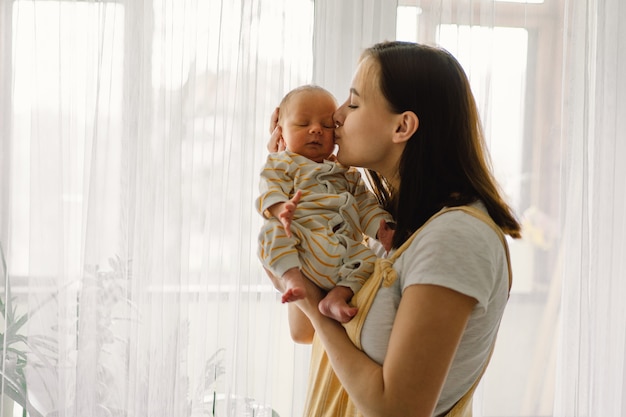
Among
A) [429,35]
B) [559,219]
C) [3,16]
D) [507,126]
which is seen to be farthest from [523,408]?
[3,16]

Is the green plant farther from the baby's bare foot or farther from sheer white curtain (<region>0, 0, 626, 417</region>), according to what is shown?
the baby's bare foot

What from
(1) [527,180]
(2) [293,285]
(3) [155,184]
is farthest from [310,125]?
(1) [527,180]

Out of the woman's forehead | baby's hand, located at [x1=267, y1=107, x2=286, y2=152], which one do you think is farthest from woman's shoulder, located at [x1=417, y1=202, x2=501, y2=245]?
→ baby's hand, located at [x1=267, y1=107, x2=286, y2=152]

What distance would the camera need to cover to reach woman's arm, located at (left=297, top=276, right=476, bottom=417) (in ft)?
3.68

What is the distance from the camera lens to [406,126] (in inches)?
51.7

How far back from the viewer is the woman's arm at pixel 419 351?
1.12m

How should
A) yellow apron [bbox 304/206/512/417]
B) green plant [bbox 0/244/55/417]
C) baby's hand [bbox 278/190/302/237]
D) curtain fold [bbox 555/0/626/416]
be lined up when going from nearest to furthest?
yellow apron [bbox 304/206/512/417]
baby's hand [bbox 278/190/302/237]
green plant [bbox 0/244/55/417]
curtain fold [bbox 555/0/626/416]

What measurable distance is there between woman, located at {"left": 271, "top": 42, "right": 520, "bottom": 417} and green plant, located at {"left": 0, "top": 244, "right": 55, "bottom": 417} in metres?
1.12

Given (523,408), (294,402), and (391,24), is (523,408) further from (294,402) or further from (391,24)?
(391,24)

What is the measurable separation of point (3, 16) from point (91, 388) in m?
1.15

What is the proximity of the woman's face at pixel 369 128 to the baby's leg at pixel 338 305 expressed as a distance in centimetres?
25

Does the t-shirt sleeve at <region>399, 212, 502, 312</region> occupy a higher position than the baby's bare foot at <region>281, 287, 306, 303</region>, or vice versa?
the t-shirt sleeve at <region>399, 212, 502, 312</region>

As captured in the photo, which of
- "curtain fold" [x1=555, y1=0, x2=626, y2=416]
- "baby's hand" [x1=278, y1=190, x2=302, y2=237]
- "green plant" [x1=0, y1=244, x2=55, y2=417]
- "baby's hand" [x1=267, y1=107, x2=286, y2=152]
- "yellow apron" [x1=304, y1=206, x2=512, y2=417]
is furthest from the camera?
"curtain fold" [x1=555, y1=0, x2=626, y2=416]

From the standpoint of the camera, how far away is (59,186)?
7.30ft
